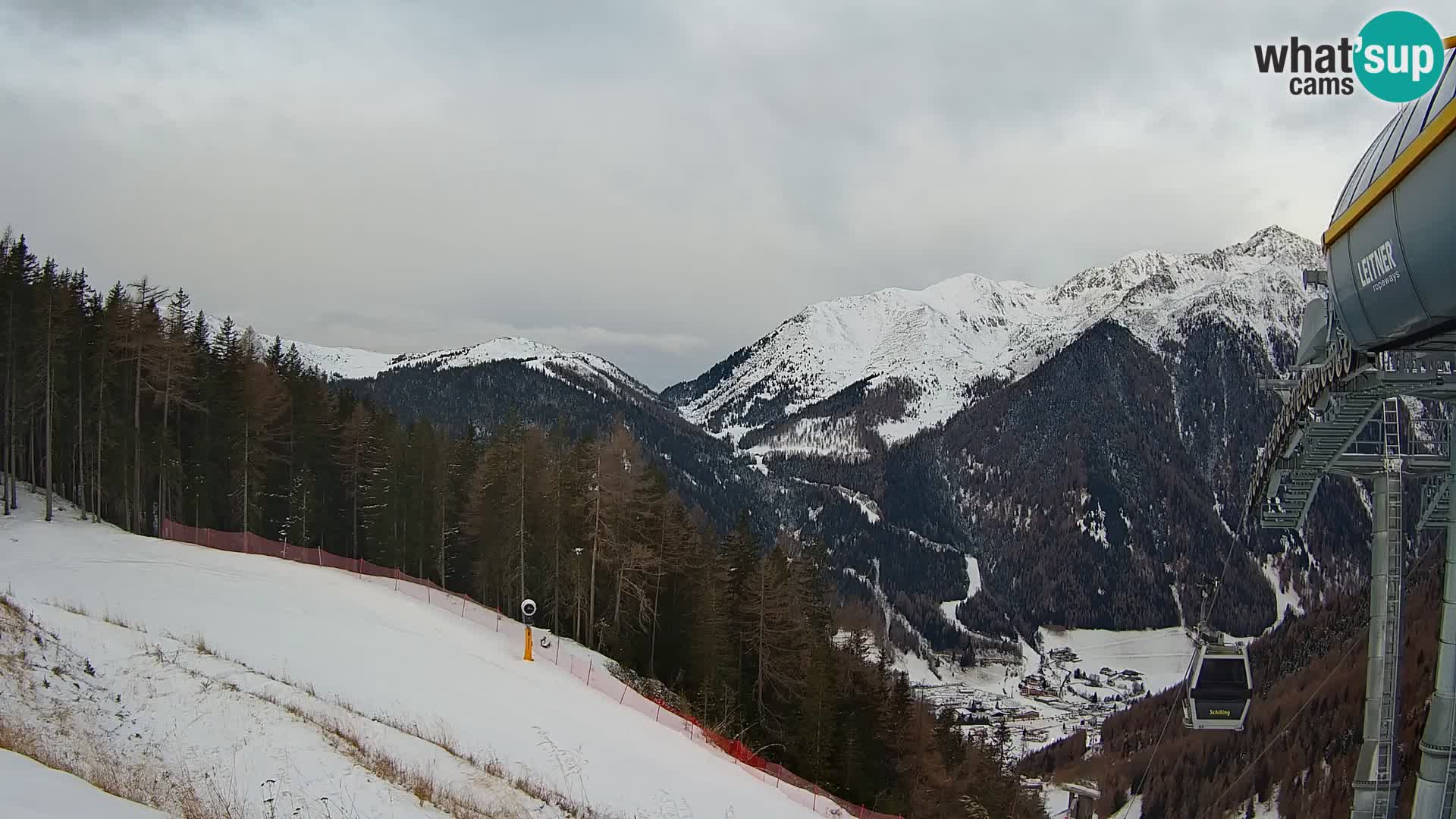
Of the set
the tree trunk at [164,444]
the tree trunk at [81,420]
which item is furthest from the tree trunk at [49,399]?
the tree trunk at [164,444]

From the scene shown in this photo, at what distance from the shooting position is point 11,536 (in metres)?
28.6

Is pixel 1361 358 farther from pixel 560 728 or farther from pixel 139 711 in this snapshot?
pixel 139 711

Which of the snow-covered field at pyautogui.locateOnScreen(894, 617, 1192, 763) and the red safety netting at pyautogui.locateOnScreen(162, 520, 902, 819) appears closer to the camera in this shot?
the red safety netting at pyautogui.locateOnScreen(162, 520, 902, 819)

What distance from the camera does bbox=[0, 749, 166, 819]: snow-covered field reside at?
6.36 m

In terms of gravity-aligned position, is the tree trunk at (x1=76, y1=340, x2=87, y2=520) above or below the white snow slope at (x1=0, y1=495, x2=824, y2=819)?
above

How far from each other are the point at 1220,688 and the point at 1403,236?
522 inches

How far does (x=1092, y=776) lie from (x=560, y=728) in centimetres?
6605

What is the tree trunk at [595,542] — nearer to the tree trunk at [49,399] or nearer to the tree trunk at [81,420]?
the tree trunk at [49,399]

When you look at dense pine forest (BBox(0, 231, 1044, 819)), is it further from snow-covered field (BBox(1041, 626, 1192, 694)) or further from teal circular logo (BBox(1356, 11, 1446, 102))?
snow-covered field (BBox(1041, 626, 1192, 694))

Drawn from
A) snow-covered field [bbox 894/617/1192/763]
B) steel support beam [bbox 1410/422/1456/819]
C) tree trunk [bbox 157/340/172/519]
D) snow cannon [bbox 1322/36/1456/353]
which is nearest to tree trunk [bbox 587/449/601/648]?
tree trunk [bbox 157/340/172/519]

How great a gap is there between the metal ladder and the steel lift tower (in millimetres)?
21

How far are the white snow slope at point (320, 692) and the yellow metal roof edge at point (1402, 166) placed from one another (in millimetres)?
11516

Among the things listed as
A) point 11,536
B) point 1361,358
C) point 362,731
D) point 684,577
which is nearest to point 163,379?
point 11,536

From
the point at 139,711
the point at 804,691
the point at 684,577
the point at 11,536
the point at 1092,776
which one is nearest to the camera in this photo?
the point at 139,711
